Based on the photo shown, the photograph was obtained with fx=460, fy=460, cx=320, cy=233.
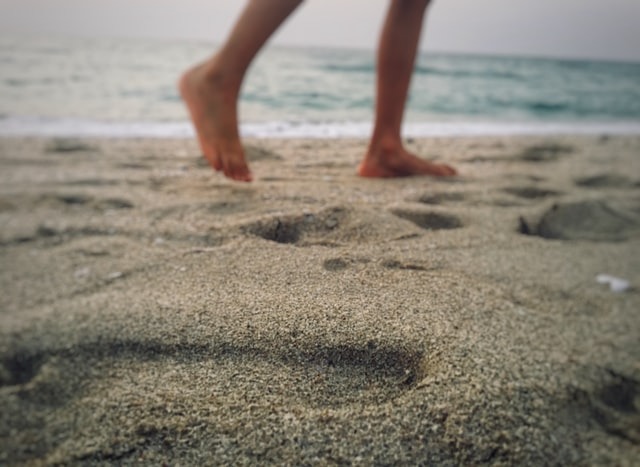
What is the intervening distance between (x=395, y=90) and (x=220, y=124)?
761 mm

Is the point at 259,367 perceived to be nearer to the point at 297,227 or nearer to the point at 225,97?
the point at 297,227

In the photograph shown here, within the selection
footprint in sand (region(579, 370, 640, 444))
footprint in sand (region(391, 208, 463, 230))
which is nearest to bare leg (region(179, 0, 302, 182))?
footprint in sand (region(391, 208, 463, 230))

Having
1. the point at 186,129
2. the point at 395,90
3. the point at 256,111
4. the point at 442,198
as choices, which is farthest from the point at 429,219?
the point at 256,111

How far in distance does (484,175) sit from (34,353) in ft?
5.97

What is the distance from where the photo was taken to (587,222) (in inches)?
60.9

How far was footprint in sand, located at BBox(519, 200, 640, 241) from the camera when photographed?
1.43 m

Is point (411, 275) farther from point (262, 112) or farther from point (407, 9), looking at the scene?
point (262, 112)

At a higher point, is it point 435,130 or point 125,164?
point 125,164

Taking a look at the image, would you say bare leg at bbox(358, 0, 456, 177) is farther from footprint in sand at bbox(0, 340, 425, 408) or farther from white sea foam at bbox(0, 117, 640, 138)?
white sea foam at bbox(0, 117, 640, 138)

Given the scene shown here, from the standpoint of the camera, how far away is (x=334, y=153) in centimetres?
266

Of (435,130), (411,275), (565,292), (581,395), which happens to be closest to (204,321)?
(411,275)

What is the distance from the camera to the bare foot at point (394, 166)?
1948 millimetres

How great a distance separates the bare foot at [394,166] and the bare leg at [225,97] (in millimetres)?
541

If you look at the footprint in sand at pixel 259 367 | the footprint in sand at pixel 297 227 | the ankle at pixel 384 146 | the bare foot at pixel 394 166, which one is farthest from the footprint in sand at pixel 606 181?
the footprint in sand at pixel 259 367
